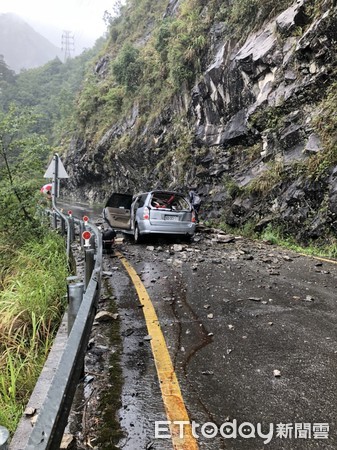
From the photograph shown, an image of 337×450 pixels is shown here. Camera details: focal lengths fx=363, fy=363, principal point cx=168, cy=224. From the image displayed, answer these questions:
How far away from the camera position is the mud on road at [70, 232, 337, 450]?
2494mm

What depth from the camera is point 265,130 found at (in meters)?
13.7

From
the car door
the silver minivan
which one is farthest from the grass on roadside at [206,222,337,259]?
the car door

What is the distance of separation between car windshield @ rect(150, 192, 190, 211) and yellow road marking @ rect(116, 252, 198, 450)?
6354 mm

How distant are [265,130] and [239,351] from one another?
1151 centimetres

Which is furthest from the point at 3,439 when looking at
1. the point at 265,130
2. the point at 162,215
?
the point at 265,130

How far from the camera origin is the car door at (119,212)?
13.2 meters

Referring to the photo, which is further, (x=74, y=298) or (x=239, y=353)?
(x=239, y=353)

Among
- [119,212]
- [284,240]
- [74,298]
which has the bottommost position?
[284,240]

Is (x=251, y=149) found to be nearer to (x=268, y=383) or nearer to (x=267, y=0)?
(x=267, y=0)

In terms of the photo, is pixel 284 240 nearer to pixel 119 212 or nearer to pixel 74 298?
pixel 119 212

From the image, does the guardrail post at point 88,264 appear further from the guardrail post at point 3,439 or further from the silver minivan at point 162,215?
the silver minivan at point 162,215

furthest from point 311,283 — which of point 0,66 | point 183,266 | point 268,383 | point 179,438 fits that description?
point 0,66

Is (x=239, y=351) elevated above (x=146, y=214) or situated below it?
below

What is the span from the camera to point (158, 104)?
2388cm
